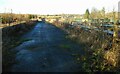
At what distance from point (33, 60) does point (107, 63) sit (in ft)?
14.0

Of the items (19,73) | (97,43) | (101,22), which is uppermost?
(101,22)

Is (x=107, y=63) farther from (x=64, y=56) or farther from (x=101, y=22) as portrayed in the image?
(x=101, y=22)

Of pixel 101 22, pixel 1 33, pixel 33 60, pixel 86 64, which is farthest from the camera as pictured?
pixel 1 33

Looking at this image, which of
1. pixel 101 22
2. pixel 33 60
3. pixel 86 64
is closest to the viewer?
pixel 86 64

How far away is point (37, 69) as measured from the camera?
9.99m

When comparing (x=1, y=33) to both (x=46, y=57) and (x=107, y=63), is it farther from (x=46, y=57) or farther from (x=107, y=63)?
(x=107, y=63)

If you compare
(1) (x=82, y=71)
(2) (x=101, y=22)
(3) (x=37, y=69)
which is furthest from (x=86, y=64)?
(2) (x=101, y=22)

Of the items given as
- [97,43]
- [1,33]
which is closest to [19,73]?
[97,43]

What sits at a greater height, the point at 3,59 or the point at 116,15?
the point at 116,15

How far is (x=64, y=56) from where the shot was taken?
13086 mm

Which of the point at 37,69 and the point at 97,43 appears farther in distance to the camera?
the point at 97,43

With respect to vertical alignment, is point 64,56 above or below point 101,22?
below

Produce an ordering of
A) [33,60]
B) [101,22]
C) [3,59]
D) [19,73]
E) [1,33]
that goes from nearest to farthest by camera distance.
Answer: [19,73] → [3,59] → [33,60] → [101,22] → [1,33]

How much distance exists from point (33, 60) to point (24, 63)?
81cm
